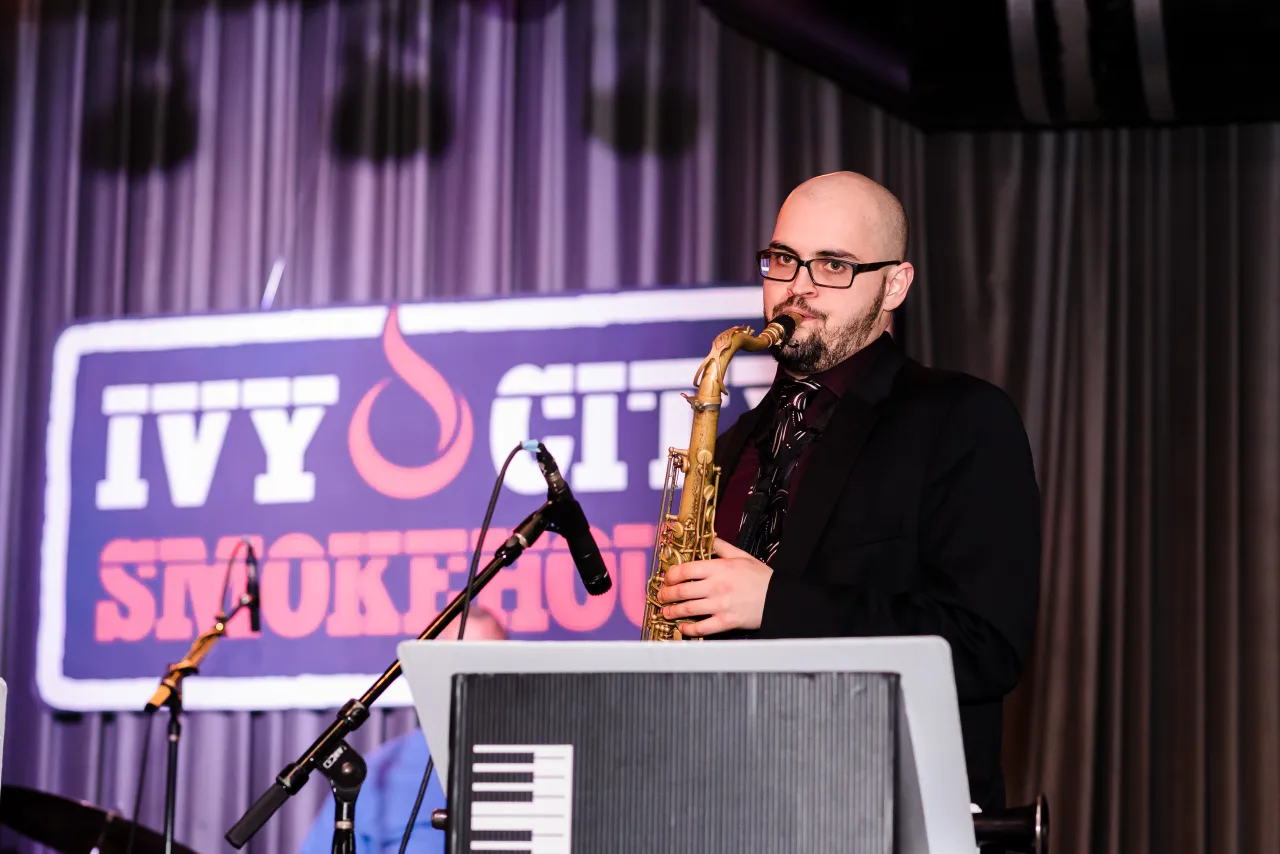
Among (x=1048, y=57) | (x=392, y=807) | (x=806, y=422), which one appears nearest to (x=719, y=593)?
(x=806, y=422)

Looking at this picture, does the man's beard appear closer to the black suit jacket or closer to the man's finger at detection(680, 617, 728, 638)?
the black suit jacket

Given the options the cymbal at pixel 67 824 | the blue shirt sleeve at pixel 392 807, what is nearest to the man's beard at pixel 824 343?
the blue shirt sleeve at pixel 392 807

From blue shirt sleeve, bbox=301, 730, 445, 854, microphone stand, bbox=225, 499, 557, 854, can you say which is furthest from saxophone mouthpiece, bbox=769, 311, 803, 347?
blue shirt sleeve, bbox=301, 730, 445, 854

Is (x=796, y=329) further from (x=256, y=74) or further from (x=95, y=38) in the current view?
(x=95, y=38)

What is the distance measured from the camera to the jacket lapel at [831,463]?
2312 mm

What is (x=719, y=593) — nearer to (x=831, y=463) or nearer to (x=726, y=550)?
(x=726, y=550)

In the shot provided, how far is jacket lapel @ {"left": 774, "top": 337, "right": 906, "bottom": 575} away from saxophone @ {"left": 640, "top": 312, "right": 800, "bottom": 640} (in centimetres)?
17

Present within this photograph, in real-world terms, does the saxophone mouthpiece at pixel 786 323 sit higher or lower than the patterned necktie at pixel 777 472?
higher

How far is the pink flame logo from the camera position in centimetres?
470

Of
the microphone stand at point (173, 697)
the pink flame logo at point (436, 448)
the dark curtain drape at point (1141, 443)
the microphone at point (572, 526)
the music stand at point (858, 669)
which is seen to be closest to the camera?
the music stand at point (858, 669)

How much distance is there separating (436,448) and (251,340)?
791 millimetres

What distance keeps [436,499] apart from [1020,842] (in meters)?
3.25

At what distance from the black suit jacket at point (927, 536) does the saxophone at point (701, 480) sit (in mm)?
192

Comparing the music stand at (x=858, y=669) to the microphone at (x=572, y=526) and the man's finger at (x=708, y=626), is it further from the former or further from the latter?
the microphone at (x=572, y=526)
